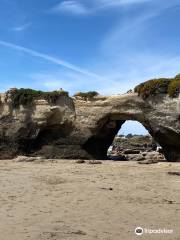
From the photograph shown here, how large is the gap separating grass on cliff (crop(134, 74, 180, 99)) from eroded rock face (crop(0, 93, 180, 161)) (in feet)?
0.94

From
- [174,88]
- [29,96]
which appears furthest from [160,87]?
[29,96]

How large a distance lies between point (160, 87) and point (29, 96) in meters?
7.02

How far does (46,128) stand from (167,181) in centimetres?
1136

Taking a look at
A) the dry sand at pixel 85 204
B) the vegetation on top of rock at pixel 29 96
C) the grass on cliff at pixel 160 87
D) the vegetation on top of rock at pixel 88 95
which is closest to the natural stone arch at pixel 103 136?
the vegetation on top of rock at pixel 88 95

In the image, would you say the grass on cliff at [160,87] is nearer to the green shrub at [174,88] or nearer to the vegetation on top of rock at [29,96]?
the green shrub at [174,88]

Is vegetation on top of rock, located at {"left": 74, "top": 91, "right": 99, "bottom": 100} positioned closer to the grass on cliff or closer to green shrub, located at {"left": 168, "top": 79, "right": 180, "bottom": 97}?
the grass on cliff

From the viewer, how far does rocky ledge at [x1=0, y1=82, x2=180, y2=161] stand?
76.4 feet

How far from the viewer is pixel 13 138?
79.7ft

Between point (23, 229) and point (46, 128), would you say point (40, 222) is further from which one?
point (46, 128)

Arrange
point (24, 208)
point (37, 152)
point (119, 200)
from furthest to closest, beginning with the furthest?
1. point (37, 152)
2. point (119, 200)
3. point (24, 208)

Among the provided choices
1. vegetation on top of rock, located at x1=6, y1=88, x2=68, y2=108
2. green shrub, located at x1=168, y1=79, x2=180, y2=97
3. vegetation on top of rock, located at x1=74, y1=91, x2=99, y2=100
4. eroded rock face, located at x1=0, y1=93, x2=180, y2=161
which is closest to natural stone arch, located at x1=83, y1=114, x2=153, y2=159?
eroded rock face, located at x1=0, y1=93, x2=180, y2=161

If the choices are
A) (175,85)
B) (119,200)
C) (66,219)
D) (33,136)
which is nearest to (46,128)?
(33,136)

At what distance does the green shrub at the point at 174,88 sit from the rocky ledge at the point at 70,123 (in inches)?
23.7

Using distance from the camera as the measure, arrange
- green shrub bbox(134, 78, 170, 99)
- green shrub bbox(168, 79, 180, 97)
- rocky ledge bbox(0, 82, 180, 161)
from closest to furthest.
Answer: green shrub bbox(168, 79, 180, 97)
green shrub bbox(134, 78, 170, 99)
rocky ledge bbox(0, 82, 180, 161)
